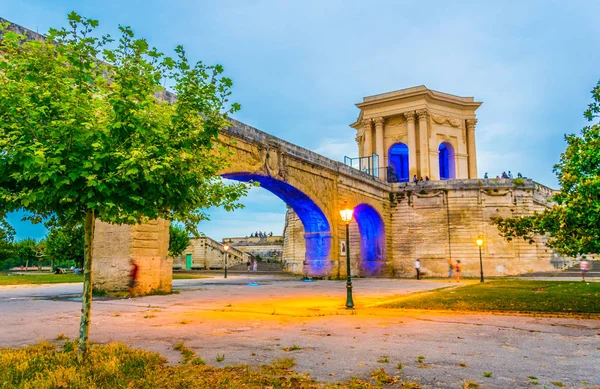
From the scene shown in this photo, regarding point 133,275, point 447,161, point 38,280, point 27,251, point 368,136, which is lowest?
point 38,280

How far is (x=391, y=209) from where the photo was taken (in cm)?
3816

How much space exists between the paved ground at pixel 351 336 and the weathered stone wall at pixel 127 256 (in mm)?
2195

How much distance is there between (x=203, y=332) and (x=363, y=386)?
4.38 m

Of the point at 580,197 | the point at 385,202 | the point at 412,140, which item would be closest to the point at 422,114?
the point at 412,140

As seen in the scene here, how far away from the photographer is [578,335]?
8359 millimetres

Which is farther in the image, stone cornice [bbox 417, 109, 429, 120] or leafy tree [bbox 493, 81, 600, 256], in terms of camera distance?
stone cornice [bbox 417, 109, 429, 120]

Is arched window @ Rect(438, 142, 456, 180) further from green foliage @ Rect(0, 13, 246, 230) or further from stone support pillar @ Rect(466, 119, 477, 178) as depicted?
green foliage @ Rect(0, 13, 246, 230)

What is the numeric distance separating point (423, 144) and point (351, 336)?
1556 inches

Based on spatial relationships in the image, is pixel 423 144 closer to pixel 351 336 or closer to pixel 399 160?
pixel 399 160

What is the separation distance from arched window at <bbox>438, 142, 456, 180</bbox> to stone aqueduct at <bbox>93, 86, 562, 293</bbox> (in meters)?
0.60

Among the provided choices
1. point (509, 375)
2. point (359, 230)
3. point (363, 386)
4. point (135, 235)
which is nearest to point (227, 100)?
point (363, 386)

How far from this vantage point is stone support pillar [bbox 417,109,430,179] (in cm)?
4462

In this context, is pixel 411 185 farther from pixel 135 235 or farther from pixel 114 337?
pixel 114 337

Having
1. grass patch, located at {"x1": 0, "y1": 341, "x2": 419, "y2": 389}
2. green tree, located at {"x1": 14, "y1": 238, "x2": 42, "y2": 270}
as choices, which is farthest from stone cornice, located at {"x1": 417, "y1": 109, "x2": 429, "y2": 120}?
green tree, located at {"x1": 14, "y1": 238, "x2": 42, "y2": 270}
